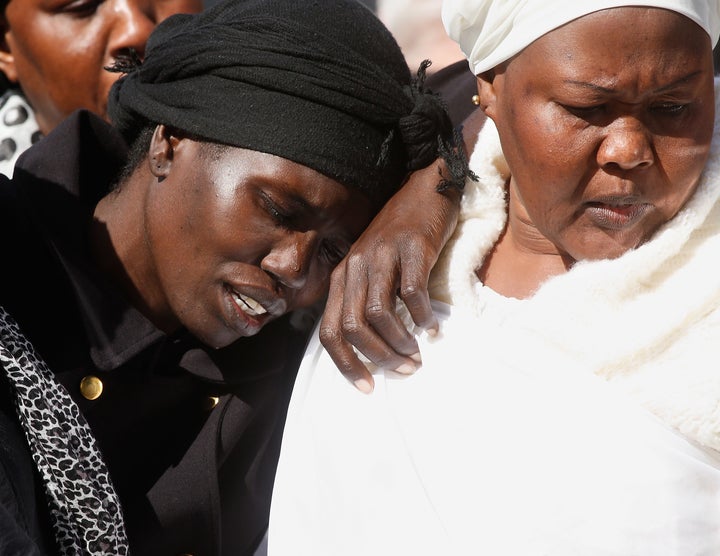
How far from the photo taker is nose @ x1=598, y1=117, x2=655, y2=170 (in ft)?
6.09

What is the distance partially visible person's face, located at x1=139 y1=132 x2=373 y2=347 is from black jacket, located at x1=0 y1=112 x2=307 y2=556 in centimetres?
17

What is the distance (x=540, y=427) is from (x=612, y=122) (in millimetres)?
625

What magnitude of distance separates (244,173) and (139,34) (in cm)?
104

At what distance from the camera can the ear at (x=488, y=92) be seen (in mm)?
2211

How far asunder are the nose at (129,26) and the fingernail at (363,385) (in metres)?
1.55

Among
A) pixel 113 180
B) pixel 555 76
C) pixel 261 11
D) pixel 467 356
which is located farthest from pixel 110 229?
pixel 555 76

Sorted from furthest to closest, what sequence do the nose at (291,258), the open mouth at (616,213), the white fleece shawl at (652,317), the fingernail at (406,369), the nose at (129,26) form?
the nose at (129,26) → the nose at (291,258) → the fingernail at (406,369) → the open mouth at (616,213) → the white fleece shawl at (652,317)

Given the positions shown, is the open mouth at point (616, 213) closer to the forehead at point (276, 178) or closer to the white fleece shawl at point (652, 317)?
the white fleece shawl at point (652, 317)

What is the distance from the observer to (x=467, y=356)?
6.74 feet

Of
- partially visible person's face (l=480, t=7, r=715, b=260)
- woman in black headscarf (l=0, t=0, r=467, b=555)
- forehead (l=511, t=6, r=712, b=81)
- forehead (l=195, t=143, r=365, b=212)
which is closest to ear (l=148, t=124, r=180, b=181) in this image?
woman in black headscarf (l=0, t=0, r=467, b=555)

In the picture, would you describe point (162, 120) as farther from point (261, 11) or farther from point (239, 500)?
point (239, 500)

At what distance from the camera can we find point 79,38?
10.3 feet

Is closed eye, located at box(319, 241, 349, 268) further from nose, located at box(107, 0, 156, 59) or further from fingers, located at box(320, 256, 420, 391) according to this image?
nose, located at box(107, 0, 156, 59)

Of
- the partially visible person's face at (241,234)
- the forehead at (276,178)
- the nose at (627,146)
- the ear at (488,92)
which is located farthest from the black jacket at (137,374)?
the nose at (627,146)
